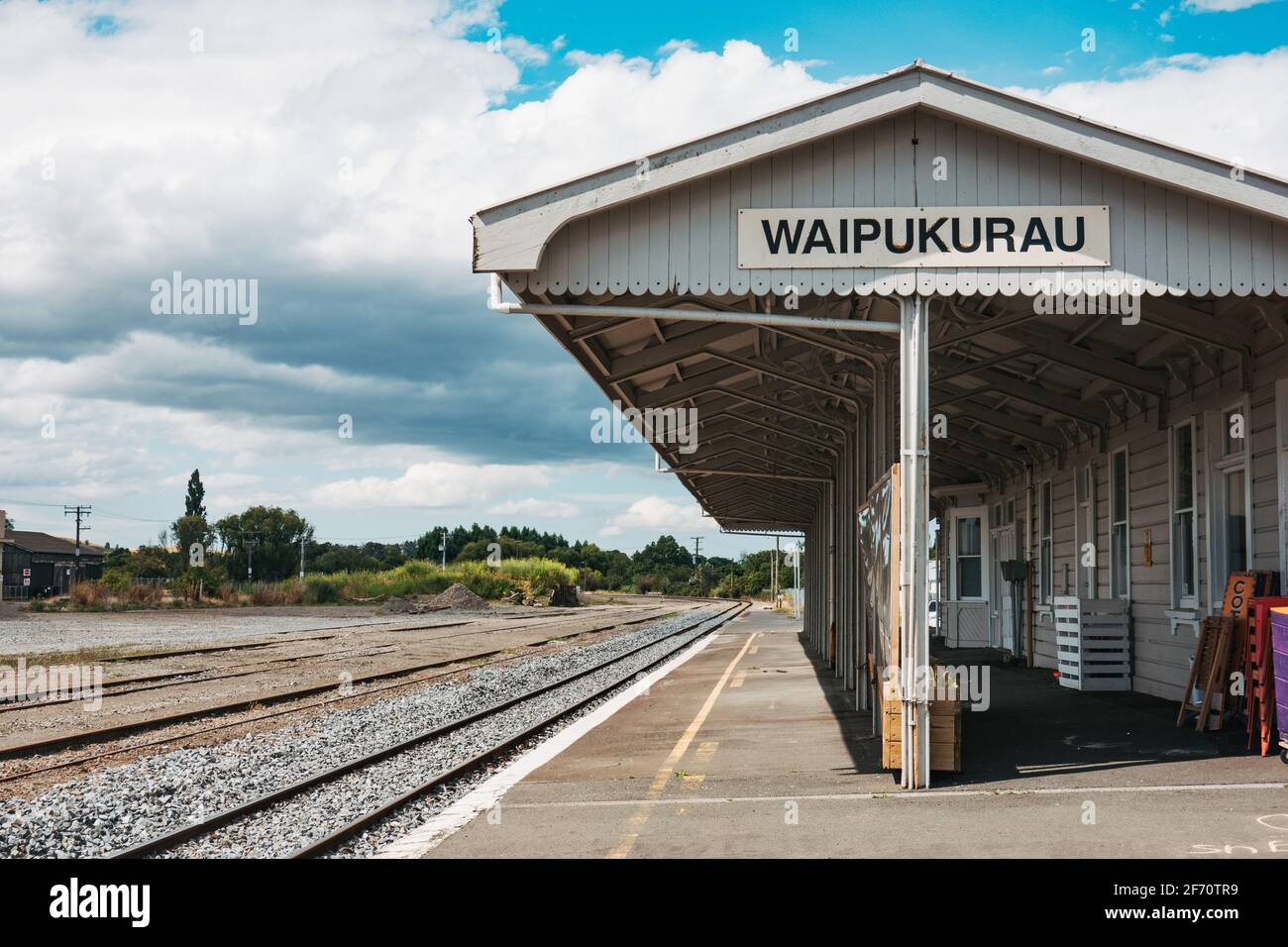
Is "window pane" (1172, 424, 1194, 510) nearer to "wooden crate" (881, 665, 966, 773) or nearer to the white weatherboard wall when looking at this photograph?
the white weatherboard wall

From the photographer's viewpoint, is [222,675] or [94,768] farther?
[222,675]

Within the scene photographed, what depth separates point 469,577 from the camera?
72812 millimetres

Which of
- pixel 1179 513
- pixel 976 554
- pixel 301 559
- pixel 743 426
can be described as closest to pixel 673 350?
pixel 1179 513

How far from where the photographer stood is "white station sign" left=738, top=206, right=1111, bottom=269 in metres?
8.47

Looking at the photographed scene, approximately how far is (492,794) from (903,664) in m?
3.17

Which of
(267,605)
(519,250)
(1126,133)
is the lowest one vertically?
(267,605)

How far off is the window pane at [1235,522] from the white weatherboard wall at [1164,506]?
0.72 ft

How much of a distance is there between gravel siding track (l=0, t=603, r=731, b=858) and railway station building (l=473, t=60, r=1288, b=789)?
3978 mm

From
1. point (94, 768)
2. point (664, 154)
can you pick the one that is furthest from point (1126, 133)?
point (94, 768)

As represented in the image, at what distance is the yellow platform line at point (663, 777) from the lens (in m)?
6.61

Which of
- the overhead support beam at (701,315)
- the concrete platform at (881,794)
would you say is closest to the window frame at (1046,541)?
the concrete platform at (881,794)

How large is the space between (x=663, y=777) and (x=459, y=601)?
5389 cm

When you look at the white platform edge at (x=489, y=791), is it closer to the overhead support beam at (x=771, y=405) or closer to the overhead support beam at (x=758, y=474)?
the overhead support beam at (x=771, y=405)
